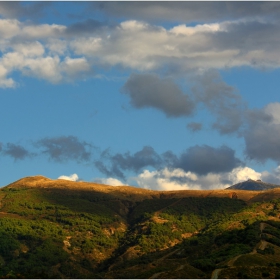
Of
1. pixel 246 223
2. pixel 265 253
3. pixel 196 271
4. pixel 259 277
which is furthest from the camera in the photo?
pixel 246 223

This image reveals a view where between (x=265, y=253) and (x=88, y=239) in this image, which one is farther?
(x=88, y=239)

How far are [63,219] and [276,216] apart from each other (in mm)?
63619

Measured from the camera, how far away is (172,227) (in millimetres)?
195125

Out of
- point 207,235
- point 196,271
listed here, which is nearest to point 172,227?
point 207,235

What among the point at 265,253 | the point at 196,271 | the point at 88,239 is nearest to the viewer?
the point at 196,271

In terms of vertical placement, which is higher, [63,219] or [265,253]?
[63,219]

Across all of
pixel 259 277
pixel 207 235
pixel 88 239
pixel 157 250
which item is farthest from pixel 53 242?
pixel 259 277

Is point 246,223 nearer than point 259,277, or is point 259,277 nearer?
point 259,277

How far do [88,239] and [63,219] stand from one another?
1375 cm

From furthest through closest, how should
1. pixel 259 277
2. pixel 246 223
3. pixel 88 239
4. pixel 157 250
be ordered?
pixel 88 239 < pixel 157 250 < pixel 246 223 < pixel 259 277

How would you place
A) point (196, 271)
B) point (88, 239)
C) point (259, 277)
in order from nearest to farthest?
point (259, 277) → point (196, 271) → point (88, 239)

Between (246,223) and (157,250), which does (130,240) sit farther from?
(246,223)

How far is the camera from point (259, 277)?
105250 millimetres

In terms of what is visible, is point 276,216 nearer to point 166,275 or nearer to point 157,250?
point 157,250
